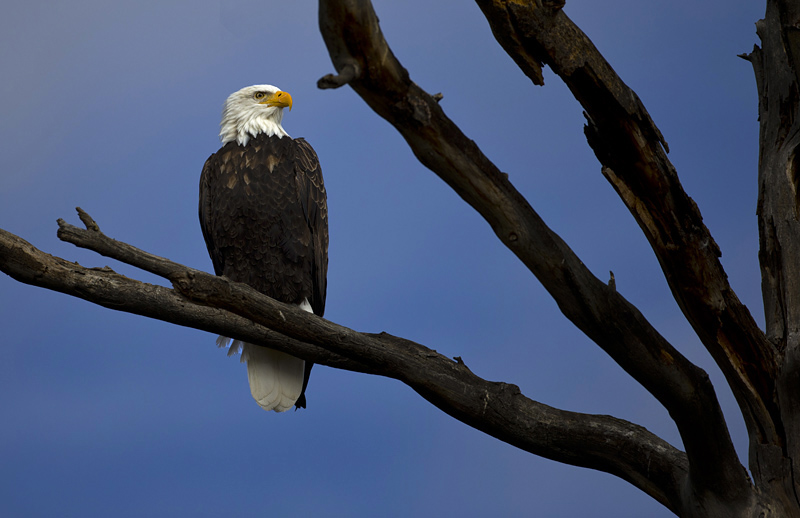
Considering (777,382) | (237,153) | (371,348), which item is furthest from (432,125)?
(237,153)

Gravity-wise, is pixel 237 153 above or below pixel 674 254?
above

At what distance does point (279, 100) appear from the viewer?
5.63m

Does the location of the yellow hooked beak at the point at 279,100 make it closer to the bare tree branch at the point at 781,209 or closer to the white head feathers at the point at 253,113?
the white head feathers at the point at 253,113

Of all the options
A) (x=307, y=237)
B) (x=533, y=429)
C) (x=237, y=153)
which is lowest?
(x=533, y=429)

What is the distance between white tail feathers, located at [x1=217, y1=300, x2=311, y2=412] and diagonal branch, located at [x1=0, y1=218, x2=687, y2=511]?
1686mm

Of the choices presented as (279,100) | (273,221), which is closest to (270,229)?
(273,221)

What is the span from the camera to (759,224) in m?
3.99

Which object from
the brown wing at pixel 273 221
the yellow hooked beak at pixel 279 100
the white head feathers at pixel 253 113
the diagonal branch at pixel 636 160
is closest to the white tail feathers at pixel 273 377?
the brown wing at pixel 273 221

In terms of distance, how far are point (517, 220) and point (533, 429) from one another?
112cm

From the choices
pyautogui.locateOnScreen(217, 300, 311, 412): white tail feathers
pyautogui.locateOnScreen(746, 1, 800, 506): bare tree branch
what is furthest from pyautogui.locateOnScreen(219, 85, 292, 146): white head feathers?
pyautogui.locateOnScreen(746, 1, 800, 506): bare tree branch

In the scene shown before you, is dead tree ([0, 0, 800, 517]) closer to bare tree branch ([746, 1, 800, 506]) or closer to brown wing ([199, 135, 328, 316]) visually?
bare tree branch ([746, 1, 800, 506])

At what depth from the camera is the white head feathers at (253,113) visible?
5.48m

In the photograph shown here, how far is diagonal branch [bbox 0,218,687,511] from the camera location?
326 centimetres

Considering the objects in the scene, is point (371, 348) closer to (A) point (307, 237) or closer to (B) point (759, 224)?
(A) point (307, 237)
